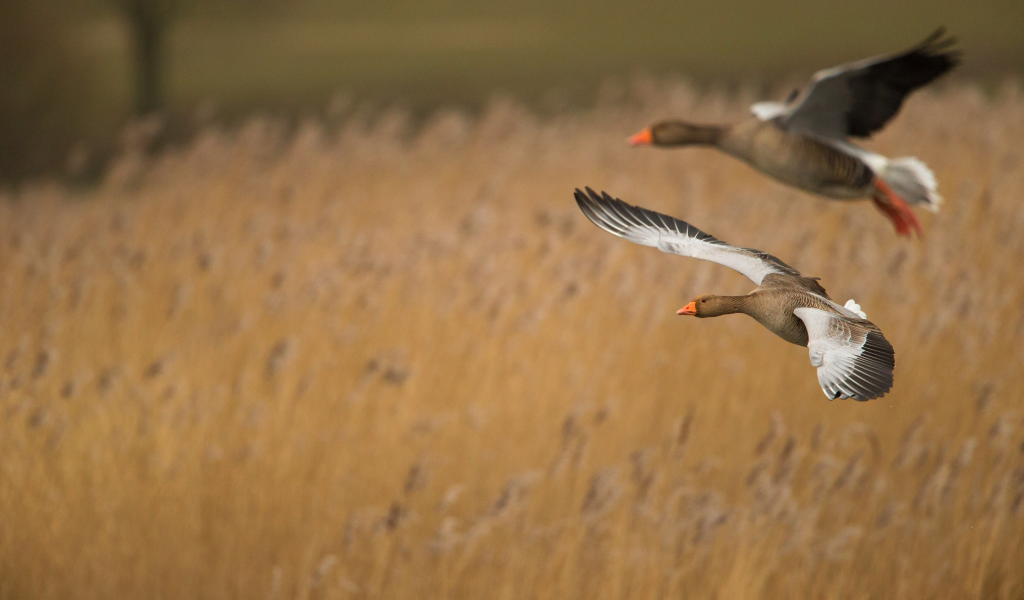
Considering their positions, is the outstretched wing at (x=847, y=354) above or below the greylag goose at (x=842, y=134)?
below

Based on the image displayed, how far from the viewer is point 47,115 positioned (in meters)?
16.7

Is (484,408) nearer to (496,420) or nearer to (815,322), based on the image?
(496,420)

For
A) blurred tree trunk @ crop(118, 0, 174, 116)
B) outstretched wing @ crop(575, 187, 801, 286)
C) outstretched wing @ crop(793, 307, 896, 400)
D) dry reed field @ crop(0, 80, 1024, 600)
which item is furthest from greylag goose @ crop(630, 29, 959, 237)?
blurred tree trunk @ crop(118, 0, 174, 116)

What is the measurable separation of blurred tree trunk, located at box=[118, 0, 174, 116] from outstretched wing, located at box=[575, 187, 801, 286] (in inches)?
648

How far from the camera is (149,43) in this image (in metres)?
16.0

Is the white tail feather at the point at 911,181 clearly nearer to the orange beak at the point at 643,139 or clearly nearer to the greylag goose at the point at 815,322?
the orange beak at the point at 643,139

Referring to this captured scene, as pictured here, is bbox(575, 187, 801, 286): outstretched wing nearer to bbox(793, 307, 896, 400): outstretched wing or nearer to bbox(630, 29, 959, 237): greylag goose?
bbox(793, 307, 896, 400): outstretched wing

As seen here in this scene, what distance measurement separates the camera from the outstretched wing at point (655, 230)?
35.5 inches

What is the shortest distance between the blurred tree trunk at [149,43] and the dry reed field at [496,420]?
37.7ft

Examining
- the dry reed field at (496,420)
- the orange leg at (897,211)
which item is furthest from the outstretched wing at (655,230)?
the dry reed field at (496,420)

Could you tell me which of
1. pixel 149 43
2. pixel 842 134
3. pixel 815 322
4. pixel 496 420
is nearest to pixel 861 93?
pixel 842 134

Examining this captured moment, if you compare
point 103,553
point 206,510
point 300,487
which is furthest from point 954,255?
point 103,553

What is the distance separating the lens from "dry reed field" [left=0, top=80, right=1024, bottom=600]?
9.35 ft

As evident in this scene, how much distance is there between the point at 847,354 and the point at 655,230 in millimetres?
345
